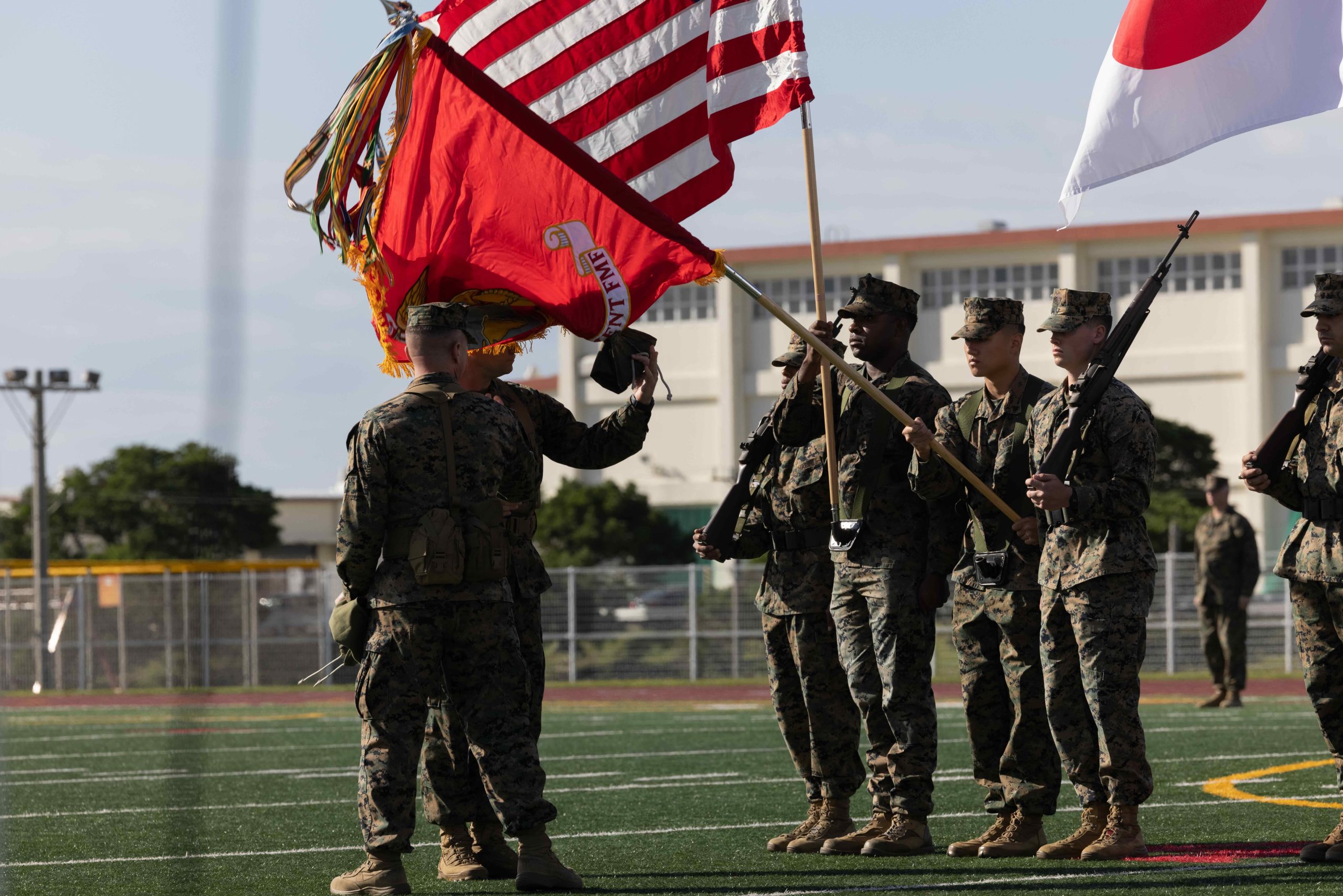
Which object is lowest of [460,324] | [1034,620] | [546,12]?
[1034,620]

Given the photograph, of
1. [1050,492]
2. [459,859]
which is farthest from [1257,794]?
[459,859]

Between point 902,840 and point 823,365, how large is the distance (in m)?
1.94

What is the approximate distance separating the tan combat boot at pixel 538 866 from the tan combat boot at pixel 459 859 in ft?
1.71

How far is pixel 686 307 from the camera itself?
199 ft

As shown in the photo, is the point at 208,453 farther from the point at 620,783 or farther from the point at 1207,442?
the point at 1207,442

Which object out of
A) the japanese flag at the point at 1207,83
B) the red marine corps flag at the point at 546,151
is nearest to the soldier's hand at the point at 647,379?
the red marine corps flag at the point at 546,151

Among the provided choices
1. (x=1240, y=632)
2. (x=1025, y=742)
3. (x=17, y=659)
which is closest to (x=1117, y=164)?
(x=1025, y=742)

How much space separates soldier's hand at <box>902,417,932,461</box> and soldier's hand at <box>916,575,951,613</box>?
0.59 metres

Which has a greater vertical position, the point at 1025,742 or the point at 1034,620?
the point at 1034,620

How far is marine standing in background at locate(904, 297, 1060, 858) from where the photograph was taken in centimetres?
738

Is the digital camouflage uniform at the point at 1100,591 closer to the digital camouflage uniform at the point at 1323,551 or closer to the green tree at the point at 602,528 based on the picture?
the digital camouflage uniform at the point at 1323,551

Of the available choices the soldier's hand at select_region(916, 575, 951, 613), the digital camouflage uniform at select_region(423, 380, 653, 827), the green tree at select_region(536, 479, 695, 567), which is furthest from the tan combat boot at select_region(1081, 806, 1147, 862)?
the green tree at select_region(536, 479, 695, 567)

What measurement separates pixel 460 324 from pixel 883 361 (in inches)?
77.5

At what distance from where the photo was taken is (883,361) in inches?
308
